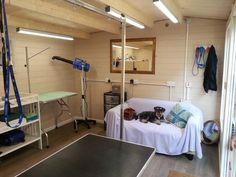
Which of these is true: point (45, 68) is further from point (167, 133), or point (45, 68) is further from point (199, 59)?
point (199, 59)

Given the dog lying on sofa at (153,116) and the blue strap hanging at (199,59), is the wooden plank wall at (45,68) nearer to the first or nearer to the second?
the dog lying on sofa at (153,116)

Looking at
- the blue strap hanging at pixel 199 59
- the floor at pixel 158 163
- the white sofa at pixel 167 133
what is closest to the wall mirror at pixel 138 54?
the blue strap hanging at pixel 199 59

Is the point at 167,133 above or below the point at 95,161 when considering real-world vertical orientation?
below

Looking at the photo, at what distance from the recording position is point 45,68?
457 cm

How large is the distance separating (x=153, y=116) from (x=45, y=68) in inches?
110

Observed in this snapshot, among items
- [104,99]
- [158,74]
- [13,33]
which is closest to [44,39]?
[13,33]

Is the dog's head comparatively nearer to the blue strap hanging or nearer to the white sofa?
the white sofa

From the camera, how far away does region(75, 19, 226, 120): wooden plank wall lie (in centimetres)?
382

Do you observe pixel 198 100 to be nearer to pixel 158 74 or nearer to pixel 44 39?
pixel 158 74

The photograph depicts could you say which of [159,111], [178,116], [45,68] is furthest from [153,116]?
[45,68]

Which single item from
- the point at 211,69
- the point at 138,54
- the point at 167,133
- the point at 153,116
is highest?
the point at 138,54

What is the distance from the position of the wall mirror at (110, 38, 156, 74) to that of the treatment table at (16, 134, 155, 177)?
109 inches

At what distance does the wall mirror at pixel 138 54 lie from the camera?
4434 mm

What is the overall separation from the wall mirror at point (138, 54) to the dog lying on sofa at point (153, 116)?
99cm
